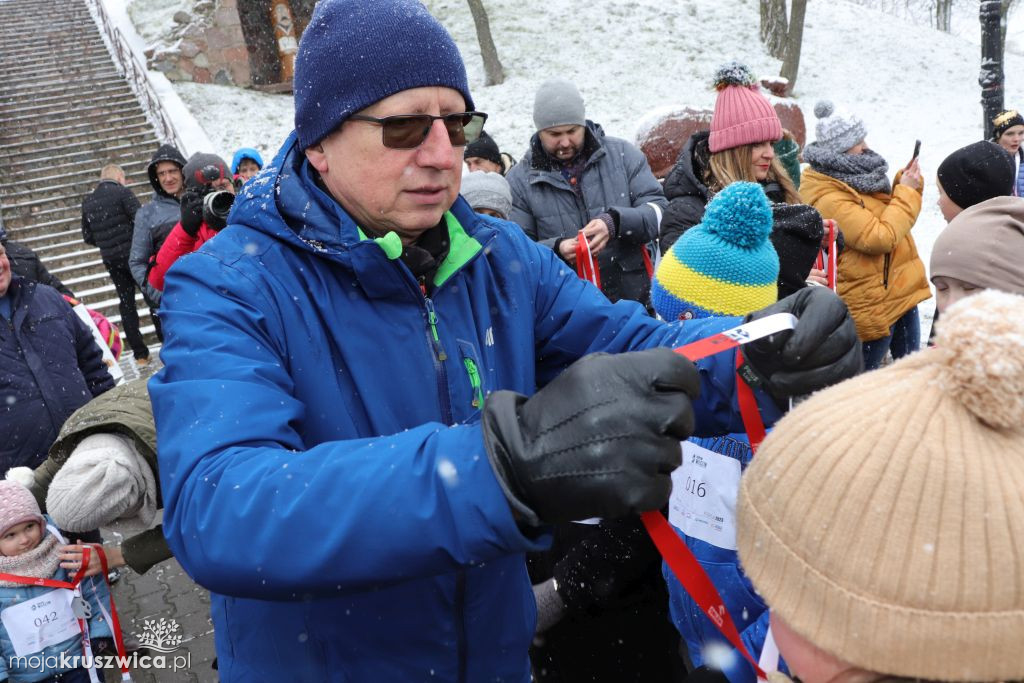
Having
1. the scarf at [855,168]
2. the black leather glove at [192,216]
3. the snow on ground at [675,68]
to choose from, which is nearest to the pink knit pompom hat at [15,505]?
the black leather glove at [192,216]

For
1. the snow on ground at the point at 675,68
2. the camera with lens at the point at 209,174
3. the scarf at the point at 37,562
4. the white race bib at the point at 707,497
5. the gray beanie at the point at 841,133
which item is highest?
the camera with lens at the point at 209,174

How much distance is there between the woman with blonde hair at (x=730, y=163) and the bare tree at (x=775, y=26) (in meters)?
17.7

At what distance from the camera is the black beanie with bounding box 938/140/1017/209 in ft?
11.1

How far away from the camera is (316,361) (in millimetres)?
1389

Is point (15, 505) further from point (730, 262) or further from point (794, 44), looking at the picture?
point (794, 44)

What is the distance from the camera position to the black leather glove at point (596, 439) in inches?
35.9

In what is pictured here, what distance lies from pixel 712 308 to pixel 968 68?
2150cm

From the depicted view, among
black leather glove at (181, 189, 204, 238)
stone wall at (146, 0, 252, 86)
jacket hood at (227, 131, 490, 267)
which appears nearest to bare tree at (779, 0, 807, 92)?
stone wall at (146, 0, 252, 86)

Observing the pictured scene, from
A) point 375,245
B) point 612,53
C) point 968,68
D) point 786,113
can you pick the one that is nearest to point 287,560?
point 375,245

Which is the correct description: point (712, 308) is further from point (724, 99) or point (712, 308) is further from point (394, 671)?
point (724, 99)

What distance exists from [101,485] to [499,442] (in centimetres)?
190

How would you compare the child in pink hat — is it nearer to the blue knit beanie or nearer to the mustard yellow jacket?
the blue knit beanie

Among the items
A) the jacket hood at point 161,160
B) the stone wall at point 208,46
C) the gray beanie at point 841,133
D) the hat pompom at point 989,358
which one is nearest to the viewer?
the hat pompom at point 989,358

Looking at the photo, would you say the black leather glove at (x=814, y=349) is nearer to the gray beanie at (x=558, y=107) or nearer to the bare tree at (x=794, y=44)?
the gray beanie at (x=558, y=107)
